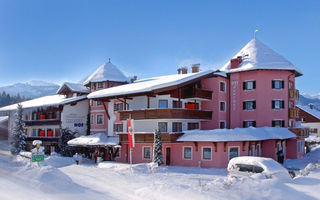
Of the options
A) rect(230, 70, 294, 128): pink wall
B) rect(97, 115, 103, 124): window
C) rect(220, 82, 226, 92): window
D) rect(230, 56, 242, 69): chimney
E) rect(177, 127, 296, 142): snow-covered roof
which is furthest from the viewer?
rect(97, 115, 103, 124): window

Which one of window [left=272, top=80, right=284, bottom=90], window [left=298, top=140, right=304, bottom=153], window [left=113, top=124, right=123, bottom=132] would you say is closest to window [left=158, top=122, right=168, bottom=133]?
window [left=113, top=124, right=123, bottom=132]

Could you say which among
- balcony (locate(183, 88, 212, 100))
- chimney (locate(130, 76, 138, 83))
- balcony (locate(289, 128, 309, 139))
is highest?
chimney (locate(130, 76, 138, 83))

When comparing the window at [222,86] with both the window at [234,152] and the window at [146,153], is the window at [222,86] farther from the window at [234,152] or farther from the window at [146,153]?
the window at [146,153]

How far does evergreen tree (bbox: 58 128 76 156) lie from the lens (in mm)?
39897

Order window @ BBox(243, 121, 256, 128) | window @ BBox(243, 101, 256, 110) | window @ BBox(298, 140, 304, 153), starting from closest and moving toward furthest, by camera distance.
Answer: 1. window @ BBox(243, 121, 256, 128)
2. window @ BBox(243, 101, 256, 110)
3. window @ BBox(298, 140, 304, 153)

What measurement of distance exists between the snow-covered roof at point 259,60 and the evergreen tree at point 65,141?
21.1 m

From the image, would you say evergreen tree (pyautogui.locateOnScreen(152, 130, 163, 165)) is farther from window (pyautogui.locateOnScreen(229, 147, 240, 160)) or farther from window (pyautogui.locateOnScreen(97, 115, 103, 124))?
window (pyautogui.locateOnScreen(97, 115, 103, 124))

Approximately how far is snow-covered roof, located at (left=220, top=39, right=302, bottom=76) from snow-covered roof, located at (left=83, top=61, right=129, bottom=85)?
46.3 ft

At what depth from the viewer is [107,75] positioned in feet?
141

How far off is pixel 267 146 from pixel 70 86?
2705 cm

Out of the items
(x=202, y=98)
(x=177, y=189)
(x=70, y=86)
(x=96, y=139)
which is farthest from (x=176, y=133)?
(x=70, y=86)

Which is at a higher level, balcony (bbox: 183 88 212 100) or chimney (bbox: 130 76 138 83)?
chimney (bbox: 130 76 138 83)

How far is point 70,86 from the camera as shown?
44.9 meters

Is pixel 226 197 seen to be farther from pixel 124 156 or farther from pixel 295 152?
pixel 295 152
